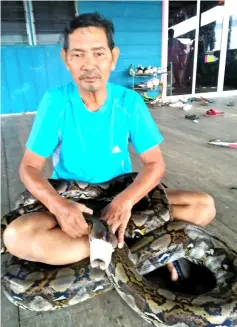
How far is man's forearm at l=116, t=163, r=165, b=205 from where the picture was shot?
122 centimetres

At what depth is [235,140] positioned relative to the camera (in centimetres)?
342

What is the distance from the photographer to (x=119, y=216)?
1163 mm

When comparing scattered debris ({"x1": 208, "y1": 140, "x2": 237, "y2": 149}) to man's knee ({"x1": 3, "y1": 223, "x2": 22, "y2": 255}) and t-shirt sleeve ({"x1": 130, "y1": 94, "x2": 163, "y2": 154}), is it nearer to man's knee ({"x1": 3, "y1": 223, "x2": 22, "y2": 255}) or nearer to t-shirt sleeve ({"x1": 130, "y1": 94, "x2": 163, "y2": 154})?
t-shirt sleeve ({"x1": 130, "y1": 94, "x2": 163, "y2": 154})

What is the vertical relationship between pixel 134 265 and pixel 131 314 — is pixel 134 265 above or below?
above

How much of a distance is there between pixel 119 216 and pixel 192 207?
493mm

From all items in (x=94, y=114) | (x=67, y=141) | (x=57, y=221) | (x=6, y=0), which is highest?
(x=6, y=0)

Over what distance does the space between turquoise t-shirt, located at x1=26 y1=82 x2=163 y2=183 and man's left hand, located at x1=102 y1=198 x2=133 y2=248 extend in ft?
0.92

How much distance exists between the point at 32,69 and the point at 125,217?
4.77 m

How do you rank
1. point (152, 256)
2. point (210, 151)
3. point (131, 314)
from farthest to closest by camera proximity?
point (210, 151)
point (152, 256)
point (131, 314)

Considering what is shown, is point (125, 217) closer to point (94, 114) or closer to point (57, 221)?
point (57, 221)

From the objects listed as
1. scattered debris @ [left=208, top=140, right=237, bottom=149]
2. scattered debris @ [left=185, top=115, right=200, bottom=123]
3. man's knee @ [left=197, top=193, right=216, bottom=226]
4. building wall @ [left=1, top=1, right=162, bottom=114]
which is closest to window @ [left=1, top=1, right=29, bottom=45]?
building wall @ [left=1, top=1, right=162, bottom=114]

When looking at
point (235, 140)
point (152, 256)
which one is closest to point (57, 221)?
point (152, 256)

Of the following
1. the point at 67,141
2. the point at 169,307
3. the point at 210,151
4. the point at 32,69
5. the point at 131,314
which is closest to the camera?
the point at 169,307

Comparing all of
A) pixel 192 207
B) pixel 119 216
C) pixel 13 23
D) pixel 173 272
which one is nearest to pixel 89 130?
pixel 119 216
